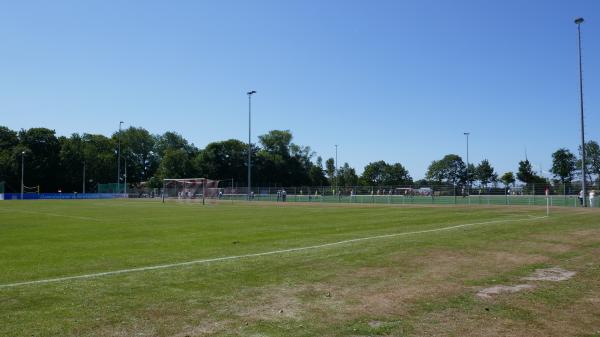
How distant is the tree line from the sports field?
8665cm

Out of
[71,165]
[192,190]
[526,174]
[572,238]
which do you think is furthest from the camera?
[71,165]

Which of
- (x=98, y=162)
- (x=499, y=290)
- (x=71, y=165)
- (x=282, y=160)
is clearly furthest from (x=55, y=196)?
(x=499, y=290)

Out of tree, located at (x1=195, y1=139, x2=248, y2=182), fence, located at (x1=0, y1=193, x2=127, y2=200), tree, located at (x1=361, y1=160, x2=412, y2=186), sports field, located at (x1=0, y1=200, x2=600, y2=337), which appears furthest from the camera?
tree, located at (x1=361, y1=160, x2=412, y2=186)

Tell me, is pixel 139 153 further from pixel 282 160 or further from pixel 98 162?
pixel 282 160

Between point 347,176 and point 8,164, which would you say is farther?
point 347,176

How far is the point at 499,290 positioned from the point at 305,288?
3.27 meters

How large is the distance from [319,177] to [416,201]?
4419 inches

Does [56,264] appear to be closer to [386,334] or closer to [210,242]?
[210,242]

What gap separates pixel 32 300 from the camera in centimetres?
751

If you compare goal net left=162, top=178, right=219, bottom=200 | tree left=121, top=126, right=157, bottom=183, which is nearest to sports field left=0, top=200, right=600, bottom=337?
goal net left=162, top=178, right=219, bottom=200

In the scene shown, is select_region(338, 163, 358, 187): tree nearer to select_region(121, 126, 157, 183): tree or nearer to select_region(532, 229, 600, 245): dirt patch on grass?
select_region(121, 126, 157, 183): tree

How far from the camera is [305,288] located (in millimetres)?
8391

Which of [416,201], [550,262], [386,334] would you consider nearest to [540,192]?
[416,201]

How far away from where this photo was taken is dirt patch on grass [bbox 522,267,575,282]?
926 centimetres
